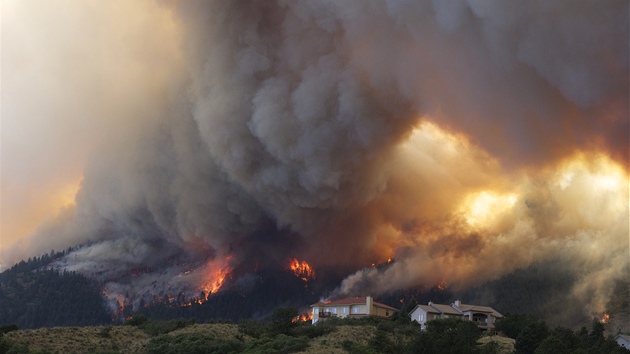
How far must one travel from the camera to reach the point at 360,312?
7400 centimetres

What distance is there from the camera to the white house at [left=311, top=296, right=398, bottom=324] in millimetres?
73562

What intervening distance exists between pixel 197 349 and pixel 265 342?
5654mm

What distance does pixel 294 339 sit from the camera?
50375 mm

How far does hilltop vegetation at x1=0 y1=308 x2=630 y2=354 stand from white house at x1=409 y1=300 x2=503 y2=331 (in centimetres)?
724

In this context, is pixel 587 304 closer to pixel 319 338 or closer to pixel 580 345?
pixel 580 345

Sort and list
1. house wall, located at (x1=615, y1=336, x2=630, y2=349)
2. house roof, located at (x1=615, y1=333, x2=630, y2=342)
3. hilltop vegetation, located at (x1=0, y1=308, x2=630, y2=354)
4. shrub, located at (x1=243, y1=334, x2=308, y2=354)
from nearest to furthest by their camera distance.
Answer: hilltop vegetation, located at (x1=0, y1=308, x2=630, y2=354)
shrub, located at (x1=243, y1=334, x2=308, y2=354)
house wall, located at (x1=615, y1=336, x2=630, y2=349)
house roof, located at (x1=615, y1=333, x2=630, y2=342)

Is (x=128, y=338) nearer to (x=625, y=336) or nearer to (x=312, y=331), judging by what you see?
(x=312, y=331)

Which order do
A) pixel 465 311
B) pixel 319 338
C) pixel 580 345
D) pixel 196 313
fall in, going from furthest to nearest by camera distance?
pixel 196 313
pixel 465 311
pixel 319 338
pixel 580 345

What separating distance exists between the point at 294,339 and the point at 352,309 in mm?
25056

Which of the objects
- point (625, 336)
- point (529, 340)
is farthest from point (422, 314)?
point (529, 340)

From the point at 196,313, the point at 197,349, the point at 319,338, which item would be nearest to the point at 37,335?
the point at 197,349

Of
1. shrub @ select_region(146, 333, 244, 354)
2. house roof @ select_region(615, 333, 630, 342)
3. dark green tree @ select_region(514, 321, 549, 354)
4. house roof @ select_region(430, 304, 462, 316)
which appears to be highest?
house roof @ select_region(430, 304, 462, 316)

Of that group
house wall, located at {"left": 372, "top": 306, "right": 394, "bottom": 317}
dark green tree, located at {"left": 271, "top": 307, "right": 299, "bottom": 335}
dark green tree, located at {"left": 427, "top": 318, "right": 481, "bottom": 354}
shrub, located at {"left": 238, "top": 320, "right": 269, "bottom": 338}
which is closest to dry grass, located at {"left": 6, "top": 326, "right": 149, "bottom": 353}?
shrub, located at {"left": 238, "top": 320, "right": 269, "bottom": 338}

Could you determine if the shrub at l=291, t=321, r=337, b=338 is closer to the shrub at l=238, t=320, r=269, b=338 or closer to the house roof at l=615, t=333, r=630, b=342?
the shrub at l=238, t=320, r=269, b=338
